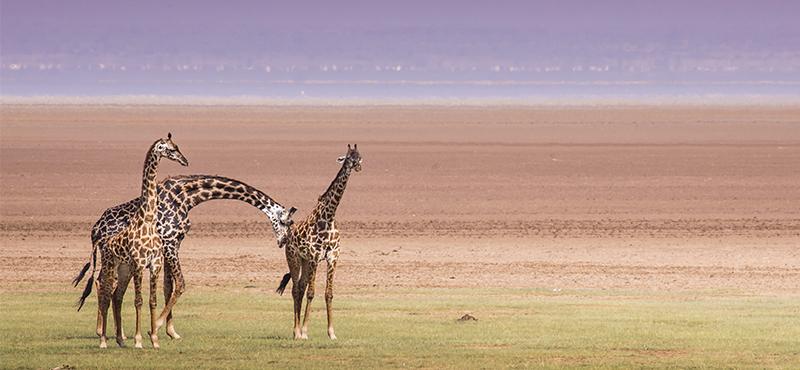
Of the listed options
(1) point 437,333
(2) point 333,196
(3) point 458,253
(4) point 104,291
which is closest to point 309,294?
(2) point 333,196

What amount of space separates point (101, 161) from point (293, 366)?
31.5m

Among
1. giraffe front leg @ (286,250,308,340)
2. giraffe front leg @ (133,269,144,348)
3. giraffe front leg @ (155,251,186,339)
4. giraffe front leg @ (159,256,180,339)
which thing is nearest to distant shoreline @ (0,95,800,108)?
giraffe front leg @ (286,250,308,340)

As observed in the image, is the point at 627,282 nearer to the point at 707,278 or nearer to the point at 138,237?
the point at 707,278

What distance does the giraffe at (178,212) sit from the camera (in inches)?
496

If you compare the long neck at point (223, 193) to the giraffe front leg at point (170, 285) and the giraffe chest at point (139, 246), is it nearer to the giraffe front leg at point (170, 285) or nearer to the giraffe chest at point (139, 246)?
the giraffe front leg at point (170, 285)

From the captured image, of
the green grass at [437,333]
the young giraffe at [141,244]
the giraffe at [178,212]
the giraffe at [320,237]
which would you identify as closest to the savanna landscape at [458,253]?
the green grass at [437,333]

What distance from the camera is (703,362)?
36.7 ft

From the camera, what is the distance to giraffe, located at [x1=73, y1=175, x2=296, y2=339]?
1259 cm

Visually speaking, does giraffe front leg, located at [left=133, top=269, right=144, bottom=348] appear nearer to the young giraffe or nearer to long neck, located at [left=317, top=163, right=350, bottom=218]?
the young giraffe

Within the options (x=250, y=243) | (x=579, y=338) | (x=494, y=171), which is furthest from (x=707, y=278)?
(x=494, y=171)

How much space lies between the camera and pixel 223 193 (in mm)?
13242

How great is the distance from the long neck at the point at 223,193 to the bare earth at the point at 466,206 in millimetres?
5798

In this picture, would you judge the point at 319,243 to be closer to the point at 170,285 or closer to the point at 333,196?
the point at 333,196

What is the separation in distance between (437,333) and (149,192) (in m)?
4.23
